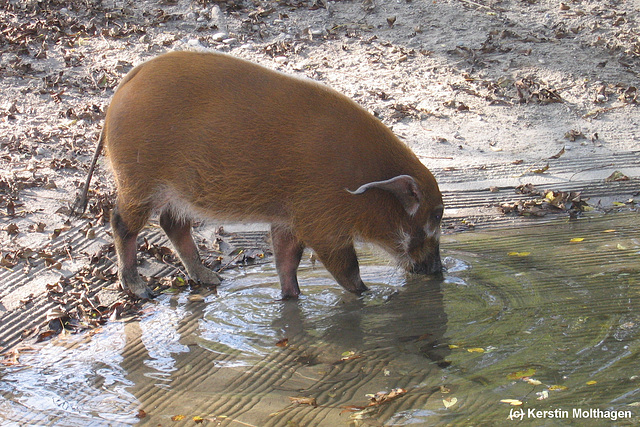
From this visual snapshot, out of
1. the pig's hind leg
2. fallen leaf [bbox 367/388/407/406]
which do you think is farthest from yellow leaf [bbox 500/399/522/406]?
the pig's hind leg

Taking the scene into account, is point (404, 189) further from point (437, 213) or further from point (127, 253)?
point (127, 253)

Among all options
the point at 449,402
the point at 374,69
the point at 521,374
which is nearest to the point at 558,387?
the point at 521,374

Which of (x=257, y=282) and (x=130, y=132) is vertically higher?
(x=130, y=132)

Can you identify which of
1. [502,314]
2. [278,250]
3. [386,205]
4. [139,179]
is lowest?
[502,314]

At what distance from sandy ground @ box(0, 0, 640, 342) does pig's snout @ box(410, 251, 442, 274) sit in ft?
5.59

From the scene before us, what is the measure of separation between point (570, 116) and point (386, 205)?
11.4 feet

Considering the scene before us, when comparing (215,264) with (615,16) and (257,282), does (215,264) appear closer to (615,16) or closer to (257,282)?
(257,282)

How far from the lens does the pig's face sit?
425cm

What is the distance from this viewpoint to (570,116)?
680 centimetres

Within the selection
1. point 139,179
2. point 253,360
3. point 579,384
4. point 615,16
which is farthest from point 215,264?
point 615,16

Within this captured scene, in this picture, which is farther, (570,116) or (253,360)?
(570,116)

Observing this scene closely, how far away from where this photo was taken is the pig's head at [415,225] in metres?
4.00

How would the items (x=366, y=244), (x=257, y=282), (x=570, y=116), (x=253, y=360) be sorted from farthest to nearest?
(x=570, y=116), (x=257, y=282), (x=366, y=244), (x=253, y=360)

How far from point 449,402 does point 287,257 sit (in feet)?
5.39
